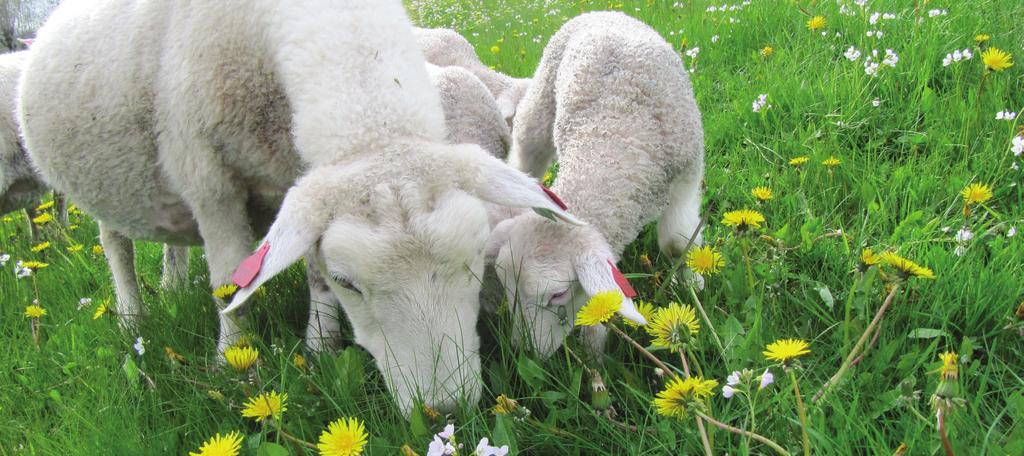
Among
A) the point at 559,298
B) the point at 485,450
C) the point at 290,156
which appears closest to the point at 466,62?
the point at 290,156

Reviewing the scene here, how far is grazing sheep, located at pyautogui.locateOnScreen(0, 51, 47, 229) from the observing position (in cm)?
467

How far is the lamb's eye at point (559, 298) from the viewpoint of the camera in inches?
86.6

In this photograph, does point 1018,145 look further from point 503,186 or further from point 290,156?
point 290,156

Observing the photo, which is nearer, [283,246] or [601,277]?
[283,246]

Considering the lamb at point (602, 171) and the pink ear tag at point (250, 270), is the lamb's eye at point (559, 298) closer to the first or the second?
the lamb at point (602, 171)

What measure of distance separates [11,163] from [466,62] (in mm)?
3012

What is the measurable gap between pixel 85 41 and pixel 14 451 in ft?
5.50

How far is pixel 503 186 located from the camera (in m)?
2.02

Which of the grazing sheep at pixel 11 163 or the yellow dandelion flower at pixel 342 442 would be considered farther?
the grazing sheep at pixel 11 163

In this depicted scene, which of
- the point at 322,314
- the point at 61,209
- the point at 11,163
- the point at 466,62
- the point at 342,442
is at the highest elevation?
the point at 342,442

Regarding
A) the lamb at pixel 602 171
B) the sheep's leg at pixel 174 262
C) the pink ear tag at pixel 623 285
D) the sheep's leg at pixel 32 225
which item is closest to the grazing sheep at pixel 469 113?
the lamb at pixel 602 171

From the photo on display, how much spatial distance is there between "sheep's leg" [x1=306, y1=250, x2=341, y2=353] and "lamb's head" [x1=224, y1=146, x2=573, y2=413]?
0.53 m

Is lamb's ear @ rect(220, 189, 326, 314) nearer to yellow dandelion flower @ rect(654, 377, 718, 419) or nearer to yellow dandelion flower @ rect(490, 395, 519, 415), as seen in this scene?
yellow dandelion flower @ rect(490, 395, 519, 415)

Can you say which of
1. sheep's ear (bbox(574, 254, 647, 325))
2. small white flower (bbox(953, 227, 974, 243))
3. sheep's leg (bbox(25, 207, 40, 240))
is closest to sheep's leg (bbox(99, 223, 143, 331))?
sheep's leg (bbox(25, 207, 40, 240))
